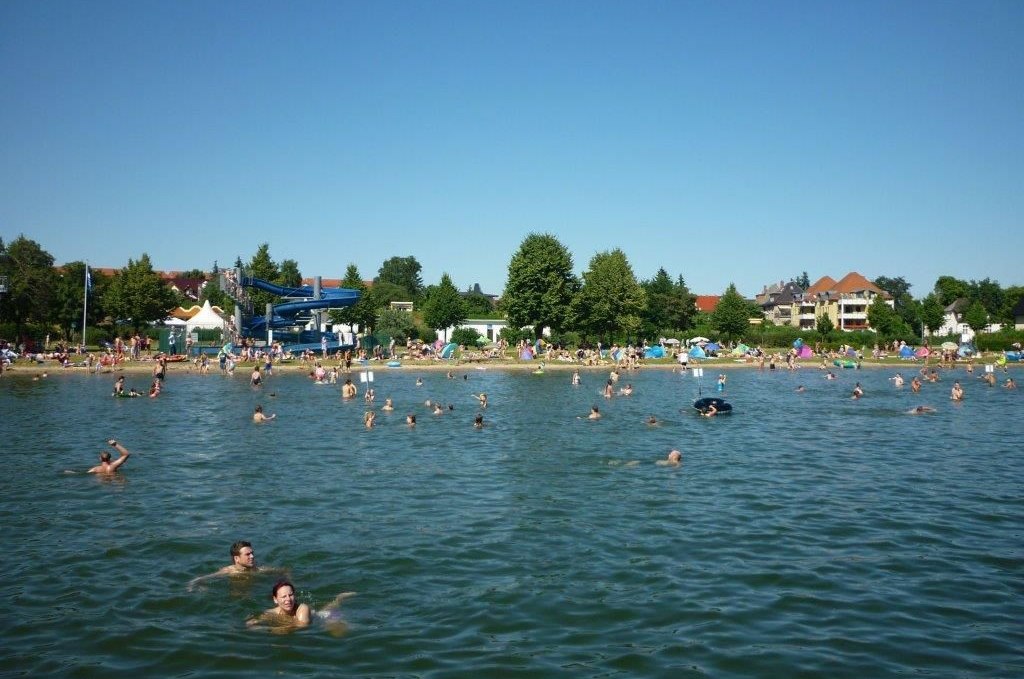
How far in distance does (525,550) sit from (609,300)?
70243mm

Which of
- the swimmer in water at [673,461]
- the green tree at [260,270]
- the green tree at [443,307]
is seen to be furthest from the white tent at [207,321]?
the swimmer in water at [673,461]

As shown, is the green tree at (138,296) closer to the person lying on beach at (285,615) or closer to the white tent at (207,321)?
the white tent at (207,321)

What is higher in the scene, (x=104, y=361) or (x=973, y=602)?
(x=104, y=361)

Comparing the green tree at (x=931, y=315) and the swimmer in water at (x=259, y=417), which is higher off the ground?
the green tree at (x=931, y=315)

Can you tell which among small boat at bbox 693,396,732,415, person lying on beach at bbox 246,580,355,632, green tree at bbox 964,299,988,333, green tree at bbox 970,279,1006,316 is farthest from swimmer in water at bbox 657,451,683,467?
green tree at bbox 970,279,1006,316

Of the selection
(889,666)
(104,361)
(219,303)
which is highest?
(219,303)

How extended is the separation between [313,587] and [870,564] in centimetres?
990

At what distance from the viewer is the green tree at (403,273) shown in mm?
180875

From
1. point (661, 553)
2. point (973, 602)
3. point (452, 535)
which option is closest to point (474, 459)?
point (452, 535)

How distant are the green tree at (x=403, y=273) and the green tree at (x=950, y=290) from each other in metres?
108

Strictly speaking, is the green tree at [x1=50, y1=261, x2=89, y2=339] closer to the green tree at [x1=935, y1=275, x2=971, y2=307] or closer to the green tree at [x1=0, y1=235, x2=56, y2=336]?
the green tree at [x1=0, y1=235, x2=56, y2=336]

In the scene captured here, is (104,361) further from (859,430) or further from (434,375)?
(859,430)

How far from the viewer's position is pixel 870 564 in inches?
565

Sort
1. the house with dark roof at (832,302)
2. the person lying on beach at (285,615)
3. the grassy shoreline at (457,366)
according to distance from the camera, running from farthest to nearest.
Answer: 1. the house with dark roof at (832,302)
2. the grassy shoreline at (457,366)
3. the person lying on beach at (285,615)
